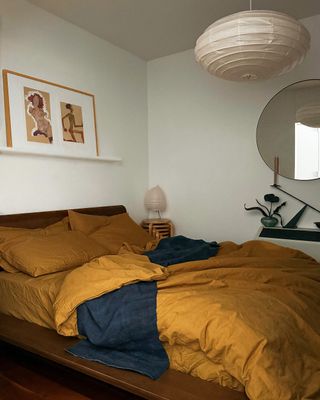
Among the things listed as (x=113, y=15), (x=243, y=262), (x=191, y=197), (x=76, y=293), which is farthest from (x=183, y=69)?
(x=76, y=293)

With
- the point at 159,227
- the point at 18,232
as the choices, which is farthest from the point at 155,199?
the point at 18,232

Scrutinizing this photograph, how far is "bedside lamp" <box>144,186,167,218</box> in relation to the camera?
385 centimetres

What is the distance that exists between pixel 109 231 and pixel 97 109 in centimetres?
130

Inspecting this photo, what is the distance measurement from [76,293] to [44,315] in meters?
0.37

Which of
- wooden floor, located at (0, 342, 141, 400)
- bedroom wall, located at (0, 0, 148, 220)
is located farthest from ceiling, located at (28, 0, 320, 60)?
wooden floor, located at (0, 342, 141, 400)

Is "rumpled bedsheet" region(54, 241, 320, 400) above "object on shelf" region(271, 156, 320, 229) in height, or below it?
below

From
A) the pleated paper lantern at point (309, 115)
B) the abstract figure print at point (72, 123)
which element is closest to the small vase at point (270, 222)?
the pleated paper lantern at point (309, 115)

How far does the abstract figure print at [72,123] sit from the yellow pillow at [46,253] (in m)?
1.00

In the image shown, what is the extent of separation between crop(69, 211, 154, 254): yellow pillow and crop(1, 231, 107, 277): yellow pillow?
0.94 ft

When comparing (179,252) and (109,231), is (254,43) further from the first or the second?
(109,231)

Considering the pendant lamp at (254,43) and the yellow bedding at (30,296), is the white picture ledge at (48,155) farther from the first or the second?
the pendant lamp at (254,43)

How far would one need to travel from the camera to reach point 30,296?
2033 millimetres

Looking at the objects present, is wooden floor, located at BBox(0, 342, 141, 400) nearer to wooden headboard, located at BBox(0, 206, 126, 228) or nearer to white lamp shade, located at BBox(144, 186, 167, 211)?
wooden headboard, located at BBox(0, 206, 126, 228)

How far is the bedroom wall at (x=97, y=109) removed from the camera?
2.70 meters
